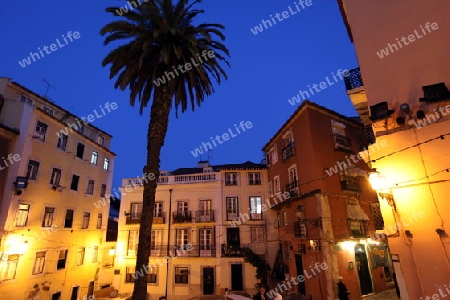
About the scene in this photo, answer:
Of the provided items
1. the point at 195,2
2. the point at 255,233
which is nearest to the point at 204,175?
the point at 255,233

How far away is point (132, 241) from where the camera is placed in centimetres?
2903

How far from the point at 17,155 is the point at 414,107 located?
23.7 meters

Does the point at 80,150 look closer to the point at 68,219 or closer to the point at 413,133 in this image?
the point at 68,219

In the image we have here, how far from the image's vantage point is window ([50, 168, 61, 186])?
22.2 meters

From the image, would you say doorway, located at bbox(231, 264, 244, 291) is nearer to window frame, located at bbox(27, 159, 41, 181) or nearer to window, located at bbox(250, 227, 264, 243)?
window, located at bbox(250, 227, 264, 243)

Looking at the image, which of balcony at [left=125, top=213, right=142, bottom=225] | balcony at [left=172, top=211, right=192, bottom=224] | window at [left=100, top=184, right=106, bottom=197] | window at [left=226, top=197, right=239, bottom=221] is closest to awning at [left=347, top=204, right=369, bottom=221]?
window at [left=226, top=197, right=239, bottom=221]

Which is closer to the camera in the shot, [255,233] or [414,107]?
[414,107]

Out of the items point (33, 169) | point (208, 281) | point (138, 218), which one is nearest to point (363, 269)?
point (208, 281)

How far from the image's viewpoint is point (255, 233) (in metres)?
28.0

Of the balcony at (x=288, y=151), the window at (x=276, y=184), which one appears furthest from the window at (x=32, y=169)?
the window at (x=276, y=184)

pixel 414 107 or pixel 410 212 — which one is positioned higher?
pixel 414 107

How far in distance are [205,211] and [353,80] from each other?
21.3m

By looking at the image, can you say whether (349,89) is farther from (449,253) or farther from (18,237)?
(18,237)

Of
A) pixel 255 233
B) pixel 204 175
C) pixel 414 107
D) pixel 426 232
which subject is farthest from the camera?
pixel 204 175
